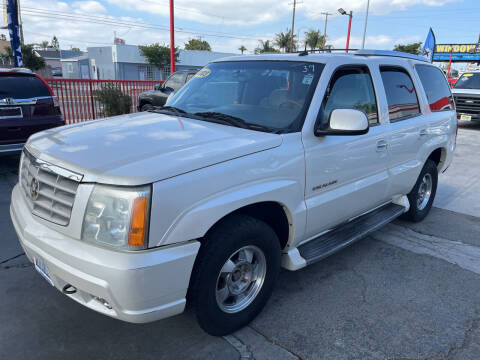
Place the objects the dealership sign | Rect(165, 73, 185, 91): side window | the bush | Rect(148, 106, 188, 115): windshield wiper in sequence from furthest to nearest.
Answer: the dealership sign, Rect(165, 73, 185, 91): side window, the bush, Rect(148, 106, 188, 115): windshield wiper

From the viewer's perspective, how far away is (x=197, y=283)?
2303mm

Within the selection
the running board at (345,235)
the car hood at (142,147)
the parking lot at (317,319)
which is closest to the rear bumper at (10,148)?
the parking lot at (317,319)

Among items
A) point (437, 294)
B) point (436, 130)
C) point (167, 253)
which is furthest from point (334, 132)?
point (436, 130)

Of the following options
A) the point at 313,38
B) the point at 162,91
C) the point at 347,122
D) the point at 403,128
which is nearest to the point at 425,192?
the point at 403,128

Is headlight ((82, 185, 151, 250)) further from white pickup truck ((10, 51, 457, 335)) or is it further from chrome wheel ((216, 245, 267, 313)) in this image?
chrome wheel ((216, 245, 267, 313))

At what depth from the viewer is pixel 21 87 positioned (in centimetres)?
603

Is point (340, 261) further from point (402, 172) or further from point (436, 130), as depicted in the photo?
point (436, 130)

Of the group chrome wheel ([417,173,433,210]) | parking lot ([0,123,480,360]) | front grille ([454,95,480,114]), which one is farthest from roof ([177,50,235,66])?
parking lot ([0,123,480,360])

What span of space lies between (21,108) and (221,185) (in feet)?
16.7

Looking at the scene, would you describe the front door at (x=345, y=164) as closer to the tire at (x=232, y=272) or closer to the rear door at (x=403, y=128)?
the rear door at (x=403, y=128)

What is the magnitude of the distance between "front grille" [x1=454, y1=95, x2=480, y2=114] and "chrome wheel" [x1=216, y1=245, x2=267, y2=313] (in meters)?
13.7

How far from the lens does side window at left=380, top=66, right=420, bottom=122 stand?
12.5ft

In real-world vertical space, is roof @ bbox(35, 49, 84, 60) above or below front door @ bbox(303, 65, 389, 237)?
above

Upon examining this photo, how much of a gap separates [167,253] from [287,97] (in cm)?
167
